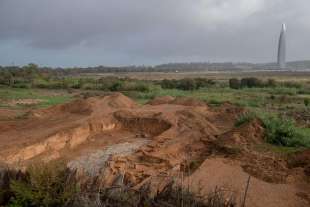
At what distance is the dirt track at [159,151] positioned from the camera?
1009 centimetres

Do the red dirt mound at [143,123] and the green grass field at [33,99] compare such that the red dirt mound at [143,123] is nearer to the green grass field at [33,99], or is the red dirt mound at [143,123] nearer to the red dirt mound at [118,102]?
the red dirt mound at [118,102]

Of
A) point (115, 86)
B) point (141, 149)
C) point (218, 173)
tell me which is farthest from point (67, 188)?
point (115, 86)

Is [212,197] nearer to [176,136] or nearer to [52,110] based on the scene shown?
[176,136]

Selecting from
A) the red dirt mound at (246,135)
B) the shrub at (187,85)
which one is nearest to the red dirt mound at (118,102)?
the red dirt mound at (246,135)

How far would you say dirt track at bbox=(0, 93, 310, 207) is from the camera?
10094 mm

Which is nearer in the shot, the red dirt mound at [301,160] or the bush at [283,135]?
the red dirt mound at [301,160]

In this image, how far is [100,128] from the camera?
49.0 ft

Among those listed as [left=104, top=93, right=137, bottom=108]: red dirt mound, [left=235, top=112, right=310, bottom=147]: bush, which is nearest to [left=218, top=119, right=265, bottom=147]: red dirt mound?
[left=235, top=112, right=310, bottom=147]: bush

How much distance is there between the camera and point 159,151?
40.0 feet

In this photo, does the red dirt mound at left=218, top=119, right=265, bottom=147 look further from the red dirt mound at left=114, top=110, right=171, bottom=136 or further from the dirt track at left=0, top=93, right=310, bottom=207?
the red dirt mound at left=114, top=110, right=171, bottom=136

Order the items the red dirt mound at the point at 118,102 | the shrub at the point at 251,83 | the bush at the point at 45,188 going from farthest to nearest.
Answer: the shrub at the point at 251,83
the red dirt mound at the point at 118,102
the bush at the point at 45,188

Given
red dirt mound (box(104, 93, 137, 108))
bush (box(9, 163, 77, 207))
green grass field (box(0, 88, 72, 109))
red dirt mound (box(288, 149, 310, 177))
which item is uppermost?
bush (box(9, 163, 77, 207))

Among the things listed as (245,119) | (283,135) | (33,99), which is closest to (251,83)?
(33,99)

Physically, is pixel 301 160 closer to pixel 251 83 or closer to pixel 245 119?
pixel 245 119
